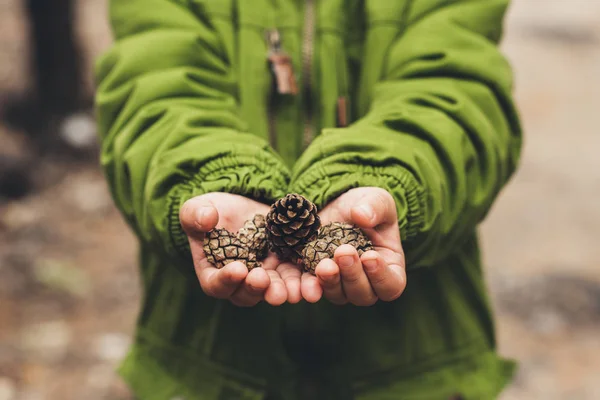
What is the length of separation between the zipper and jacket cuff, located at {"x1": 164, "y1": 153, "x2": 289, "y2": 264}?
25cm

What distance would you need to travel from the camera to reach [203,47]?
4.98 feet

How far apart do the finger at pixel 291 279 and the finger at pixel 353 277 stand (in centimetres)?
8

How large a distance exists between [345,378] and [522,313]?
2.35 m

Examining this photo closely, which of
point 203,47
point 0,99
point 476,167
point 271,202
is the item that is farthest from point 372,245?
point 0,99

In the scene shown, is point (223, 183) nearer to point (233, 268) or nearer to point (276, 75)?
point (233, 268)

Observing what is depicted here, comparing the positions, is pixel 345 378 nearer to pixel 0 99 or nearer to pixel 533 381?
pixel 533 381

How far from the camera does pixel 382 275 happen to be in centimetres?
111

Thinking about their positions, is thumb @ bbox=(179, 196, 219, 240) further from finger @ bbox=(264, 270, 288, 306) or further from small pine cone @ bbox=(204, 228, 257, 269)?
finger @ bbox=(264, 270, 288, 306)

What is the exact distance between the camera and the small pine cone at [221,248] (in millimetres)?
1193

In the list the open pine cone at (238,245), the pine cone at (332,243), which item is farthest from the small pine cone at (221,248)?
the pine cone at (332,243)

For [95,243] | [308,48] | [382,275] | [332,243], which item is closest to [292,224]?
[332,243]

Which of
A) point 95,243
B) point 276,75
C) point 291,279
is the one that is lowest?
point 95,243

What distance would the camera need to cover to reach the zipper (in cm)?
148

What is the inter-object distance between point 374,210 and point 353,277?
118 millimetres
